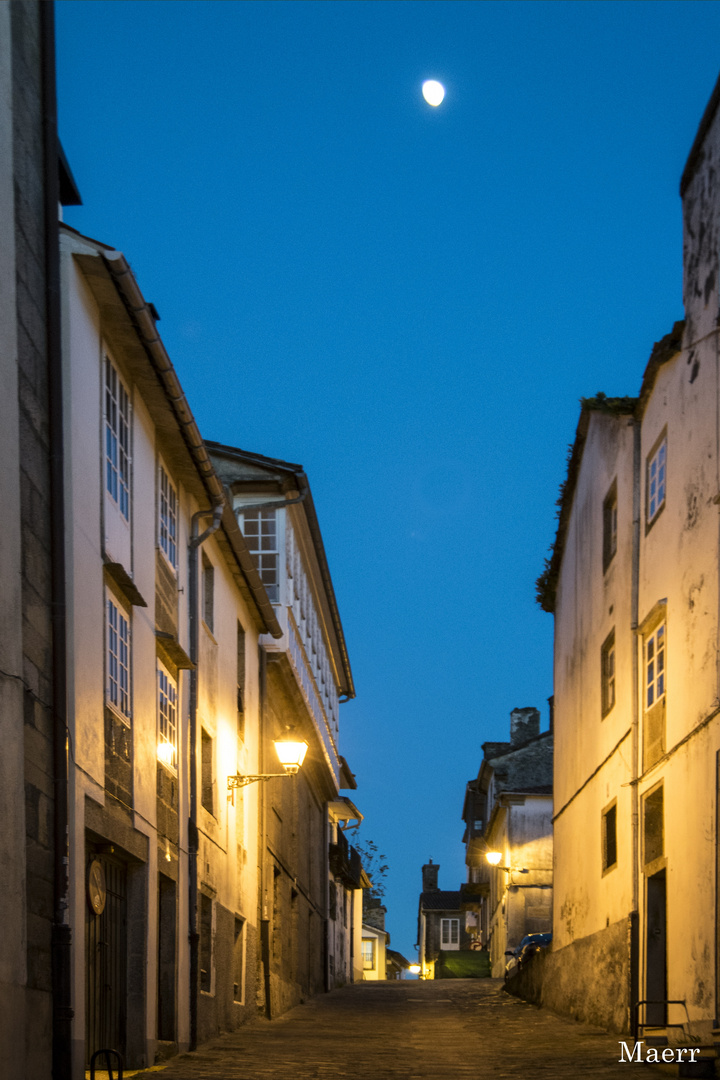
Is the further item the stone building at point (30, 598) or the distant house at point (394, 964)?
the distant house at point (394, 964)

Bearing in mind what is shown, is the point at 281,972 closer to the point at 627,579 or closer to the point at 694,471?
the point at 627,579

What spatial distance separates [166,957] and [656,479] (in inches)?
308

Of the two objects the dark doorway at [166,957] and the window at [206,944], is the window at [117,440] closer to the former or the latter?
the dark doorway at [166,957]

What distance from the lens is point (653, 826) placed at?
52.6 ft

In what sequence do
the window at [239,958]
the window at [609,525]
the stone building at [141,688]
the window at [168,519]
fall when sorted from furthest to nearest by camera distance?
the window at [239,958] → the window at [609,525] → the window at [168,519] → the stone building at [141,688]

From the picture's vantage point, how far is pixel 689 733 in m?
13.7

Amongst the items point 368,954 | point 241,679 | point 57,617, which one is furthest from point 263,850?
point 368,954

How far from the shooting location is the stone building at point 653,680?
43.3 ft

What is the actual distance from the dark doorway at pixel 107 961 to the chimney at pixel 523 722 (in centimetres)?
4173

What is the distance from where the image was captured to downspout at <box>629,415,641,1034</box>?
51.4 ft

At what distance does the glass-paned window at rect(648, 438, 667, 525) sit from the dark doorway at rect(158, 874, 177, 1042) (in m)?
6.99

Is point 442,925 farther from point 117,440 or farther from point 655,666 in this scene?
point 117,440

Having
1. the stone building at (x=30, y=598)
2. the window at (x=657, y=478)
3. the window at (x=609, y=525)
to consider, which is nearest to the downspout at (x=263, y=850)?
the window at (x=609, y=525)

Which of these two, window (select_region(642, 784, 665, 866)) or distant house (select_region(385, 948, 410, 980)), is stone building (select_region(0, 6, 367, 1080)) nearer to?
window (select_region(642, 784, 665, 866))
